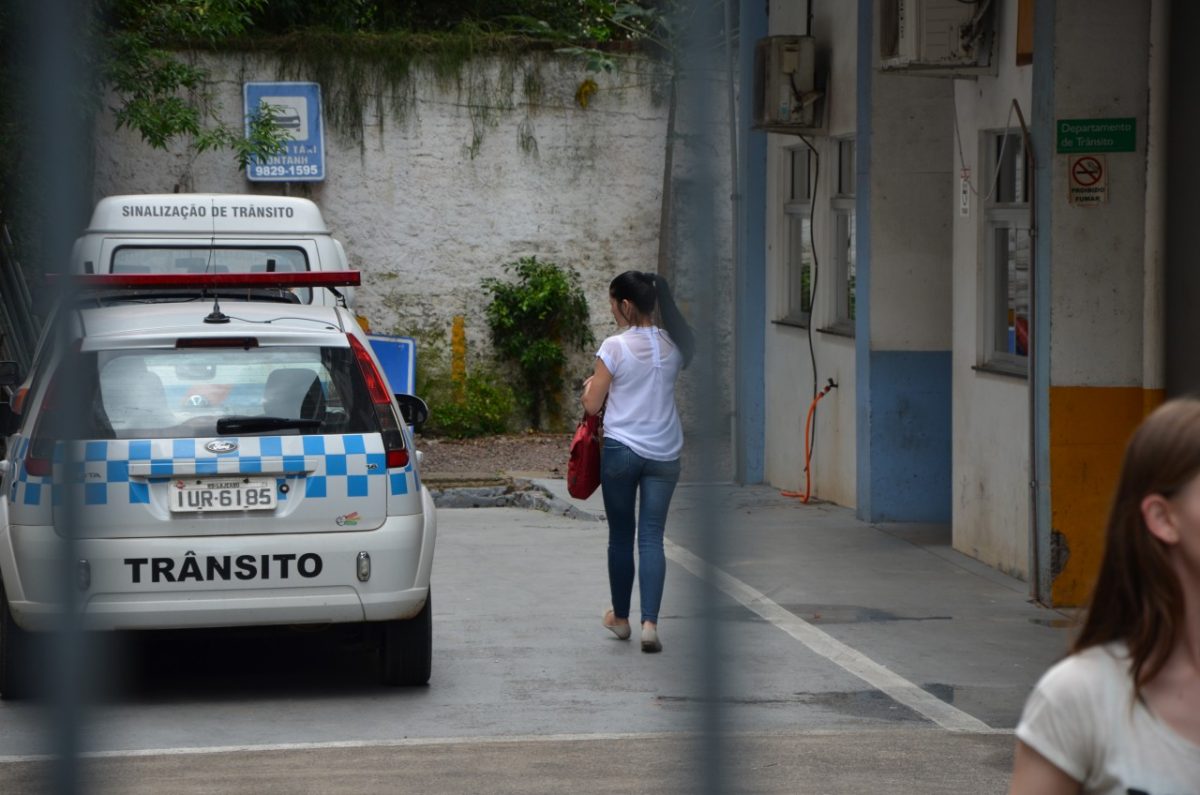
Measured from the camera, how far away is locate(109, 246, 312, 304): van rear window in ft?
37.1

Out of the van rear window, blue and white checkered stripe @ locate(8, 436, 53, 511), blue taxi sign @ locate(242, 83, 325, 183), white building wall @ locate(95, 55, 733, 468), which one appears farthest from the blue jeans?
blue taxi sign @ locate(242, 83, 325, 183)

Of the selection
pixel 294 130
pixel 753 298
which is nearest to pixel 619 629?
pixel 753 298

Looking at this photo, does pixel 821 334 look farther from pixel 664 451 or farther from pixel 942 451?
pixel 664 451

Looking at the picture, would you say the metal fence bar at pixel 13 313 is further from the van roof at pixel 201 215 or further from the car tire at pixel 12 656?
the car tire at pixel 12 656

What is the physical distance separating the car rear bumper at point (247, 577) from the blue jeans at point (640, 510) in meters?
1.23

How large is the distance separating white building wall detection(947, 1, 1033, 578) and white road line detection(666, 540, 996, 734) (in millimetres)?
1457

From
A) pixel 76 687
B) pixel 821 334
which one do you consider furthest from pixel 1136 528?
pixel 821 334

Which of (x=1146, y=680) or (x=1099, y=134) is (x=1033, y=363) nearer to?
(x=1099, y=134)

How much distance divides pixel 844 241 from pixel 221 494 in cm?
730

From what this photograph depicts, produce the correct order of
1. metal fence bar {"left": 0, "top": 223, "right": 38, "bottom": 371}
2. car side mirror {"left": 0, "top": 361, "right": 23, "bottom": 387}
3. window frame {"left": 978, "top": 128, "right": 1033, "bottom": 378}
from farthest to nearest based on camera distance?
metal fence bar {"left": 0, "top": 223, "right": 38, "bottom": 371}
window frame {"left": 978, "top": 128, "right": 1033, "bottom": 378}
car side mirror {"left": 0, "top": 361, "right": 23, "bottom": 387}

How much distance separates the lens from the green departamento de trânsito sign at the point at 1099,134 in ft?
27.7

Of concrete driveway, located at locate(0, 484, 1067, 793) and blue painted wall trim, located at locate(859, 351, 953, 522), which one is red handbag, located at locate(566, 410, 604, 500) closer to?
concrete driveway, located at locate(0, 484, 1067, 793)

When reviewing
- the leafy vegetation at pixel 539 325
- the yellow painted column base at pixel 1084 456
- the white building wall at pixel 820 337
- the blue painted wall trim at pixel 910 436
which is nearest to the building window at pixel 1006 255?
the yellow painted column base at pixel 1084 456

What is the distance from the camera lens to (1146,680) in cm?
223
